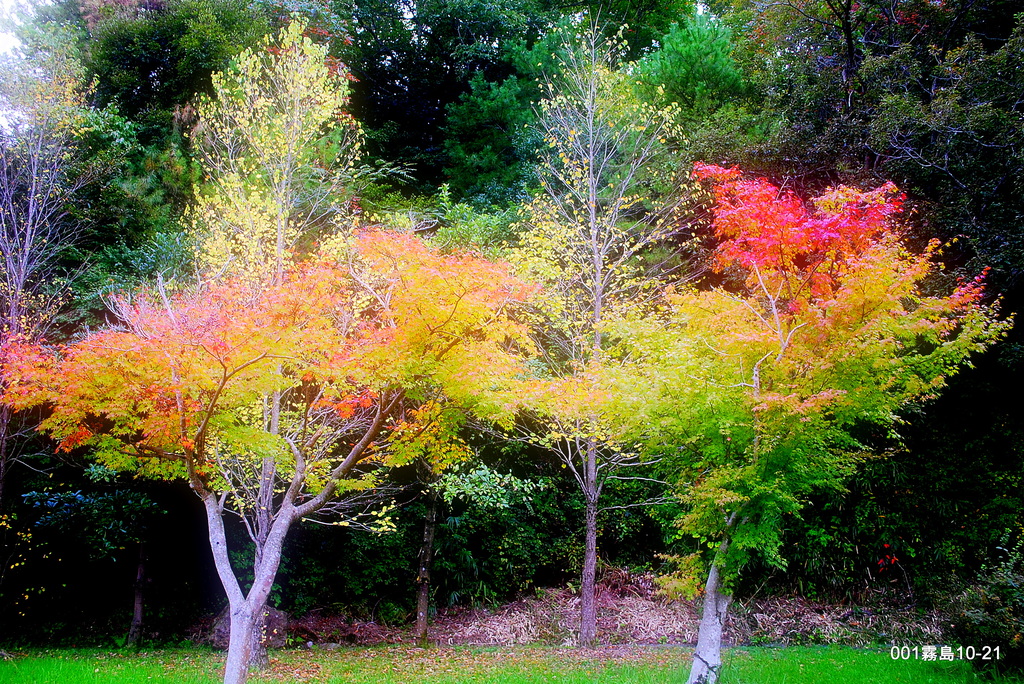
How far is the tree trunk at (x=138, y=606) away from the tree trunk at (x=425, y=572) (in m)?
4.26

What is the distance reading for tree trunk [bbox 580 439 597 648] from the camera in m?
9.10

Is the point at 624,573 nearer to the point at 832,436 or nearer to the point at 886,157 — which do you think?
the point at 832,436

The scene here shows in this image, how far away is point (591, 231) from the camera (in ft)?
33.0

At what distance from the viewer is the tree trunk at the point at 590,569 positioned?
9.10m

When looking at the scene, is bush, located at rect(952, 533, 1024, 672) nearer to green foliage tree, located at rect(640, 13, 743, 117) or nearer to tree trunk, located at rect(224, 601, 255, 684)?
tree trunk, located at rect(224, 601, 255, 684)

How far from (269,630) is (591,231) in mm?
8168

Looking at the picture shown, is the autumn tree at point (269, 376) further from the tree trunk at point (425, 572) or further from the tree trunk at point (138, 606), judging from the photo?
the tree trunk at point (138, 606)

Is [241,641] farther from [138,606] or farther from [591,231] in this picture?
[591,231]

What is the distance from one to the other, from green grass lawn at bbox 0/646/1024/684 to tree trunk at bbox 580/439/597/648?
0.41 metres

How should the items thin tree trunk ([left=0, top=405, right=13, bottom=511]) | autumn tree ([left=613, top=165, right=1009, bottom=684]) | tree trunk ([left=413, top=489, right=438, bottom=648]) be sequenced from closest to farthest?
autumn tree ([left=613, top=165, right=1009, bottom=684])
thin tree trunk ([left=0, top=405, right=13, bottom=511])
tree trunk ([left=413, top=489, right=438, bottom=648])

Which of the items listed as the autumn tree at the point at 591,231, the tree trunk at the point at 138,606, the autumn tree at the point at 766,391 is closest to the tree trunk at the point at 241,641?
the autumn tree at the point at 766,391

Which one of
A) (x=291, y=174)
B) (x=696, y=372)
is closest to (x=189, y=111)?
(x=291, y=174)

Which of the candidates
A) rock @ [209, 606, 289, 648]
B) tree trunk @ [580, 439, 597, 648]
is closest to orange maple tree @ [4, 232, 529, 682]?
tree trunk @ [580, 439, 597, 648]

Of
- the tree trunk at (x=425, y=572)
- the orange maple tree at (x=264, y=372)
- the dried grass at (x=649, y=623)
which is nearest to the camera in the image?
the orange maple tree at (x=264, y=372)
